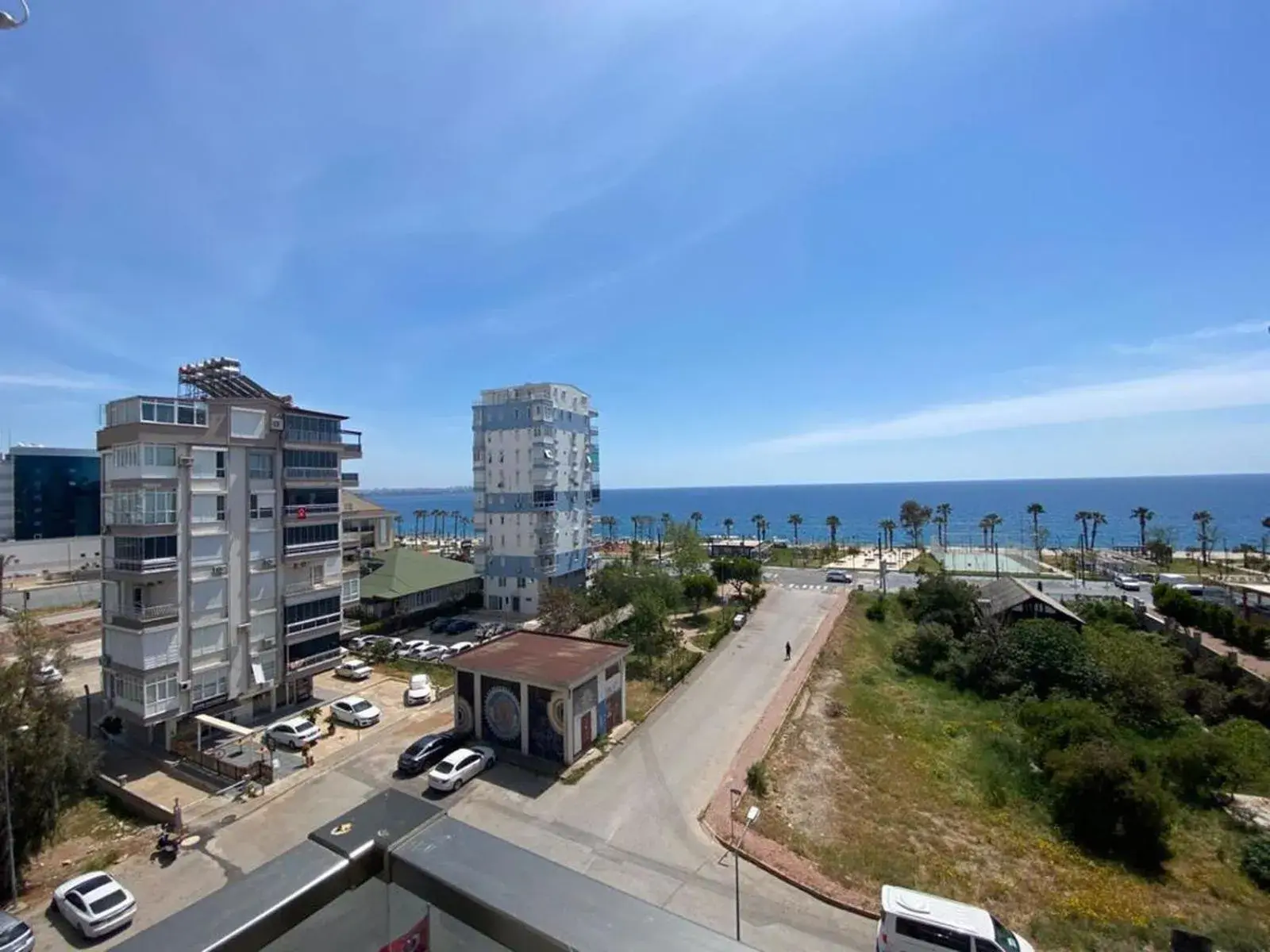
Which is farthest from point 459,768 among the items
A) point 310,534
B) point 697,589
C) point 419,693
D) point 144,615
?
point 697,589

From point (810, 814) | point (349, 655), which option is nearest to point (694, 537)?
point (349, 655)

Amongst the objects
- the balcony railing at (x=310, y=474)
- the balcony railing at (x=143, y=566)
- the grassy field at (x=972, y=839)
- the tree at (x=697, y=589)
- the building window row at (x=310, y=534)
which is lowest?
the grassy field at (x=972, y=839)

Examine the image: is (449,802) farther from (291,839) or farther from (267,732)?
(267,732)

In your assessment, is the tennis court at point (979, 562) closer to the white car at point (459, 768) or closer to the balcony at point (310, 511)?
the white car at point (459, 768)

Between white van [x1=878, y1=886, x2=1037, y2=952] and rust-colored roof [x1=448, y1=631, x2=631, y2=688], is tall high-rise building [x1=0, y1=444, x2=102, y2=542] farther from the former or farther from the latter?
white van [x1=878, y1=886, x2=1037, y2=952]

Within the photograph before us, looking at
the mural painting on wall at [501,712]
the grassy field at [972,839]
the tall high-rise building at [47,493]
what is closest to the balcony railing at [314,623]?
the mural painting on wall at [501,712]

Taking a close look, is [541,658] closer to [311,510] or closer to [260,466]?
[311,510]

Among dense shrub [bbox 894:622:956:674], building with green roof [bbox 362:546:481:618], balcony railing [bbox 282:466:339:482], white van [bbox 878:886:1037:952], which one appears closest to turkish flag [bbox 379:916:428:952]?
white van [bbox 878:886:1037:952]
